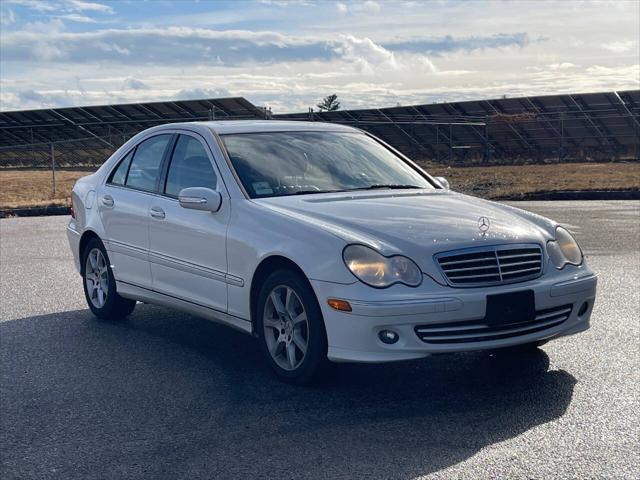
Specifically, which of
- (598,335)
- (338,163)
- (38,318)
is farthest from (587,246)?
(38,318)

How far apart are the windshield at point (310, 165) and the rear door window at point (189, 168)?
19cm

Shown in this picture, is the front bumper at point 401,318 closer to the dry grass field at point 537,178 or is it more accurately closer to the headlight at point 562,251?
the headlight at point 562,251

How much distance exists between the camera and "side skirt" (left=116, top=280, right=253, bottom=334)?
20.1 feet

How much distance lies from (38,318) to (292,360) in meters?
3.16

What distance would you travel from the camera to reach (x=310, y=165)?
669 cm

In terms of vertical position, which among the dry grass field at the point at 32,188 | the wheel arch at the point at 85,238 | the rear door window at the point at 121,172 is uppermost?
the rear door window at the point at 121,172

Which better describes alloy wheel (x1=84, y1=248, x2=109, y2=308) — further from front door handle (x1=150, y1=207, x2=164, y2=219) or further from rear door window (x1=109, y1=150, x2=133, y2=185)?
front door handle (x1=150, y1=207, x2=164, y2=219)

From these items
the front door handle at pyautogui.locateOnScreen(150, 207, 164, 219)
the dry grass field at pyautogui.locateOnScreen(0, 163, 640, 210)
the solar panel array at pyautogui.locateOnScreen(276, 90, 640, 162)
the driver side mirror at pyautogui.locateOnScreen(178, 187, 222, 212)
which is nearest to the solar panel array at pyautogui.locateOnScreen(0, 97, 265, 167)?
the solar panel array at pyautogui.locateOnScreen(276, 90, 640, 162)

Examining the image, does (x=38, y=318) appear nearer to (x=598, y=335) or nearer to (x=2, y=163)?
(x=598, y=335)

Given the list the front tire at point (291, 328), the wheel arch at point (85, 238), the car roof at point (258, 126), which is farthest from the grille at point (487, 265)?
the wheel arch at point (85, 238)

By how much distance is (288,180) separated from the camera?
21.2 ft

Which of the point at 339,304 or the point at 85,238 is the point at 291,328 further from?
the point at 85,238

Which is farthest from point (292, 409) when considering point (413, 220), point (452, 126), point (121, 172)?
point (452, 126)

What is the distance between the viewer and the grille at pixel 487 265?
5.30 metres
